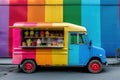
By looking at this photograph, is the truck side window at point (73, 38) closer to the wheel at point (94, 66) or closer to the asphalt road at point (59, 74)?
the wheel at point (94, 66)

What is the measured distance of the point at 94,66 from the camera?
691 inches

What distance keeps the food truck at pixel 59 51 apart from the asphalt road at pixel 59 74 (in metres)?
0.46

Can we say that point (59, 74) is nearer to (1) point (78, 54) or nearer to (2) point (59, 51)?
(2) point (59, 51)

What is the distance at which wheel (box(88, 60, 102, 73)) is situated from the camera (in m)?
17.5

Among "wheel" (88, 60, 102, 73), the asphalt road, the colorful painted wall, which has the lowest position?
the asphalt road

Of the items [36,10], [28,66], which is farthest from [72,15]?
[28,66]

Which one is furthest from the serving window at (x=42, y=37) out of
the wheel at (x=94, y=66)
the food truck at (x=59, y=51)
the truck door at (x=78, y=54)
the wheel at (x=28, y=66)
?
the wheel at (x=94, y=66)

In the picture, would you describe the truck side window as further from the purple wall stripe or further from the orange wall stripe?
the purple wall stripe

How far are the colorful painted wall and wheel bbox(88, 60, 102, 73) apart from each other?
5480 mm

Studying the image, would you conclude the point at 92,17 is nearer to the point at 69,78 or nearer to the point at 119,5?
the point at 119,5

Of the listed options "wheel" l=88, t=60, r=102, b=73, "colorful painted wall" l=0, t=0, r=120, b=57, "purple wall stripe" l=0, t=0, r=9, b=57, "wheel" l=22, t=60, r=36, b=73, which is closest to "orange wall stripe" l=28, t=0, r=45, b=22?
"colorful painted wall" l=0, t=0, r=120, b=57

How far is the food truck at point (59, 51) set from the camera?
57.6 feet

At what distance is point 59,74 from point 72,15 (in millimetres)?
6884

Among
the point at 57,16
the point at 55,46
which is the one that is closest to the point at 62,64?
the point at 55,46
